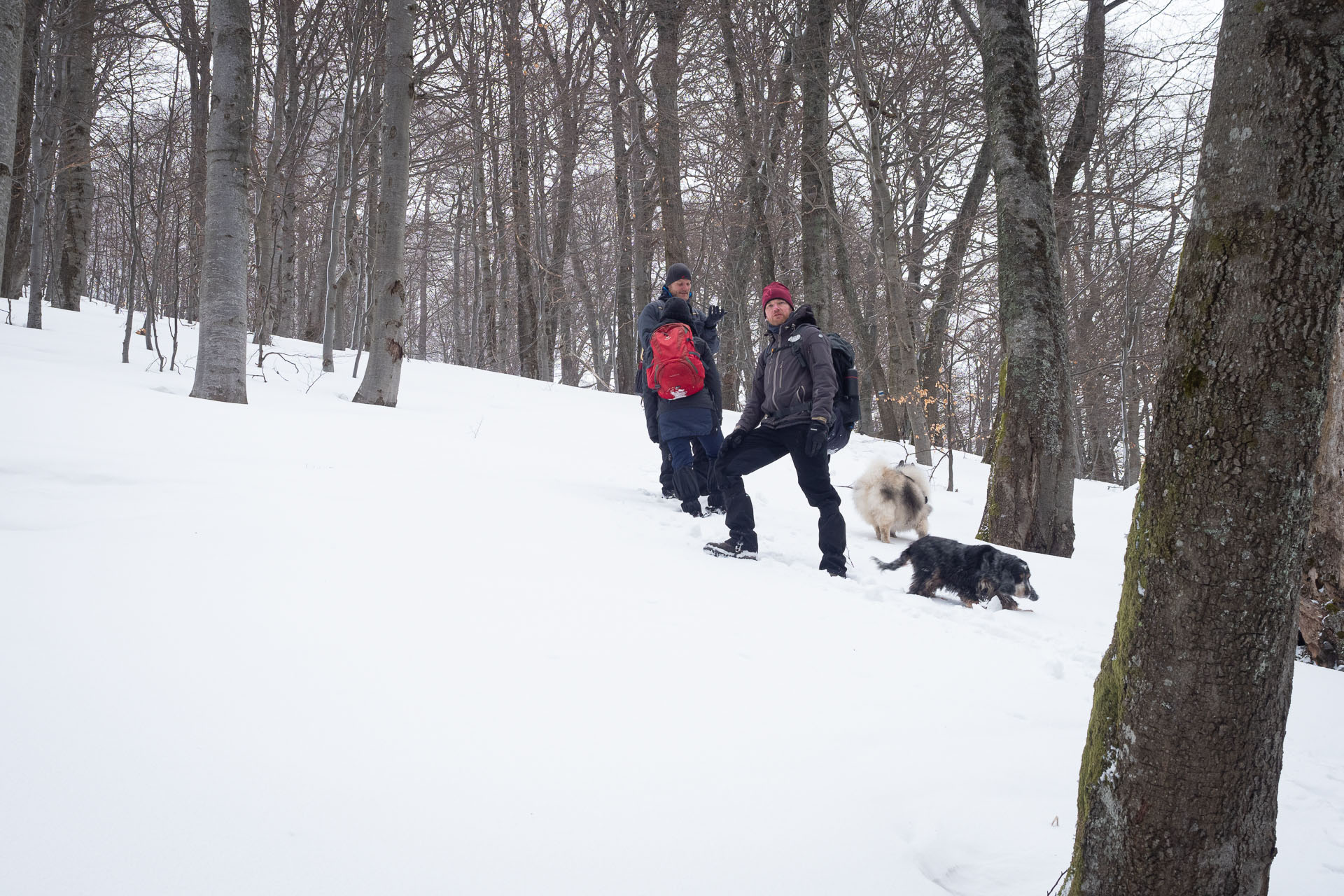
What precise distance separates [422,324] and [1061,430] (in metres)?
31.0

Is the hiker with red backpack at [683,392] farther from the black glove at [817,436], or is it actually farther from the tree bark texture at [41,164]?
the tree bark texture at [41,164]

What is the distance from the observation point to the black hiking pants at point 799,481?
5098 millimetres

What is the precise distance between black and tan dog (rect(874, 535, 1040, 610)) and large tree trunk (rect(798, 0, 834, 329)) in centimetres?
859

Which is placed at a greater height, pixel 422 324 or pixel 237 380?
pixel 422 324

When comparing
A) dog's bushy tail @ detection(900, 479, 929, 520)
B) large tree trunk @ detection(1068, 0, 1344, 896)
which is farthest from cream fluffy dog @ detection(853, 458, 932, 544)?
large tree trunk @ detection(1068, 0, 1344, 896)

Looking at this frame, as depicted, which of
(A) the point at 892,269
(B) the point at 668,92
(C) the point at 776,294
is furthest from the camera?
(B) the point at 668,92

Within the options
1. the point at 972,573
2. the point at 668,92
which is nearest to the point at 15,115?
the point at 972,573

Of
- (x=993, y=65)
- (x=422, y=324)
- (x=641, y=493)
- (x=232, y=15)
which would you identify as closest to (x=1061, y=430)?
(x=993, y=65)

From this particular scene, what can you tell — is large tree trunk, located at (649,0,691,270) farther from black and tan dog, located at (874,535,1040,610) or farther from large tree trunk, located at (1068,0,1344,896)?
large tree trunk, located at (1068,0,1344,896)

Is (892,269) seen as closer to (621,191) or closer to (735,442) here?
(621,191)

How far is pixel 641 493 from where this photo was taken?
Result: 7172mm

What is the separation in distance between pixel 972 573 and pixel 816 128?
11015mm

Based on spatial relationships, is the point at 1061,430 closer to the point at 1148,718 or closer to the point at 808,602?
the point at 808,602

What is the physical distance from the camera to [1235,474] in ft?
5.25
